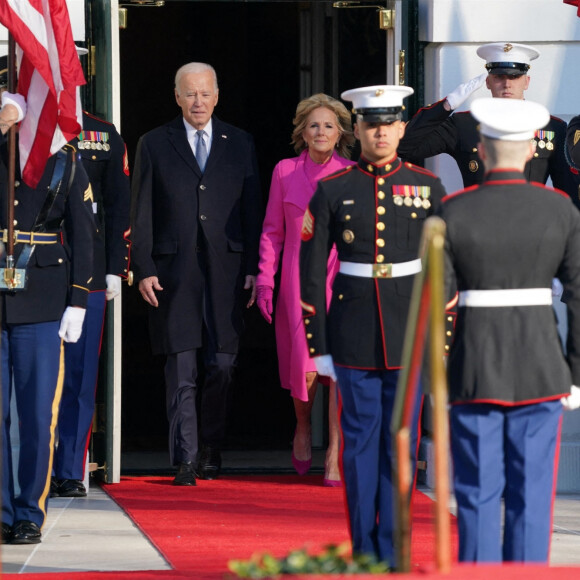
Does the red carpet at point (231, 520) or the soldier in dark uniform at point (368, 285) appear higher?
the soldier in dark uniform at point (368, 285)

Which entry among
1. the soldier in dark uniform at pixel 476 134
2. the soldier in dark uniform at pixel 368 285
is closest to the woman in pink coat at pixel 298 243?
the soldier in dark uniform at pixel 476 134

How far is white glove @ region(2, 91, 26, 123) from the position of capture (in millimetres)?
6203

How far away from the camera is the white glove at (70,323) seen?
618 cm

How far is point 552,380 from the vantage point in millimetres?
4656

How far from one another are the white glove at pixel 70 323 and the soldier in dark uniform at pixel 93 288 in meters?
1.27

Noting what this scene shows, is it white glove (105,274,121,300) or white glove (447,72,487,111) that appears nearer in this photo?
white glove (447,72,487,111)

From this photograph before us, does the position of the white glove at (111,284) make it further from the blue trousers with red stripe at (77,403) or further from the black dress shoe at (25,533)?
A: the black dress shoe at (25,533)

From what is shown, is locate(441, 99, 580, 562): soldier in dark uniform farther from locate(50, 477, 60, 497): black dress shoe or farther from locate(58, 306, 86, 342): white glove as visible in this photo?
locate(50, 477, 60, 497): black dress shoe

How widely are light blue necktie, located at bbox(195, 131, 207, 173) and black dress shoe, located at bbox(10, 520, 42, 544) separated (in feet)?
7.96

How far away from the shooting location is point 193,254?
7.84 m

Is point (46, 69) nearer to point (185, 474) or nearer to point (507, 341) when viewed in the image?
point (185, 474)

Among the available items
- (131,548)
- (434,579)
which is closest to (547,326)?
(434,579)

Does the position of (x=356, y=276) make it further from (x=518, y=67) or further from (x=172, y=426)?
(x=172, y=426)

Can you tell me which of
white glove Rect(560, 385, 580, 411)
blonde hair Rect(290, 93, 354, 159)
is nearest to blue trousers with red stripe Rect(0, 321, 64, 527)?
blonde hair Rect(290, 93, 354, 159)
